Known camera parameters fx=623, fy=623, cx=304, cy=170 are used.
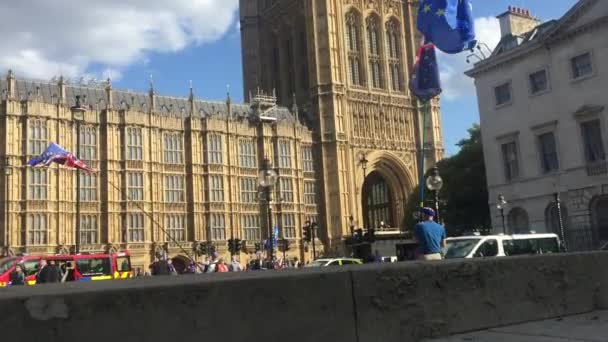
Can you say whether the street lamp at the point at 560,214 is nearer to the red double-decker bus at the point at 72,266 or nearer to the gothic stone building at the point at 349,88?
the red double-decker bus at the point at 72,266

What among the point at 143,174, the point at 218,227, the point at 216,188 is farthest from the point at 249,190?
the point at 143,174

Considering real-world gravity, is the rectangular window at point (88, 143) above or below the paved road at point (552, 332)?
above

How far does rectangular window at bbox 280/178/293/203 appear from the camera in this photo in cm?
6097

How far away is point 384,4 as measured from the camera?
245ft

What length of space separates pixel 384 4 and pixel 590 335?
239 ft

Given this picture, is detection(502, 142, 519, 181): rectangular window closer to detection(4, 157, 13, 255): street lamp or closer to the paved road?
the paved road

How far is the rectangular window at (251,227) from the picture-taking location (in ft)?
190

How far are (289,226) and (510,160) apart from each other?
33.3 m

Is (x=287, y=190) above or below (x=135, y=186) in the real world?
below

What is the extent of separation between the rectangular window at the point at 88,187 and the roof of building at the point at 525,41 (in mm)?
32234

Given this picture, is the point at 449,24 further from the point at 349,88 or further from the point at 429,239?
the point at 349,88

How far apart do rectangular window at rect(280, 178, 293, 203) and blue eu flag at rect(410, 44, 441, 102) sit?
35.5 metres

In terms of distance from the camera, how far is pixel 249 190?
195ft

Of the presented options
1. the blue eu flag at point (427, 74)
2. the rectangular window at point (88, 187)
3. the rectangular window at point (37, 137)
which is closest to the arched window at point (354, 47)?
the rectangular window at point (88, 187)
